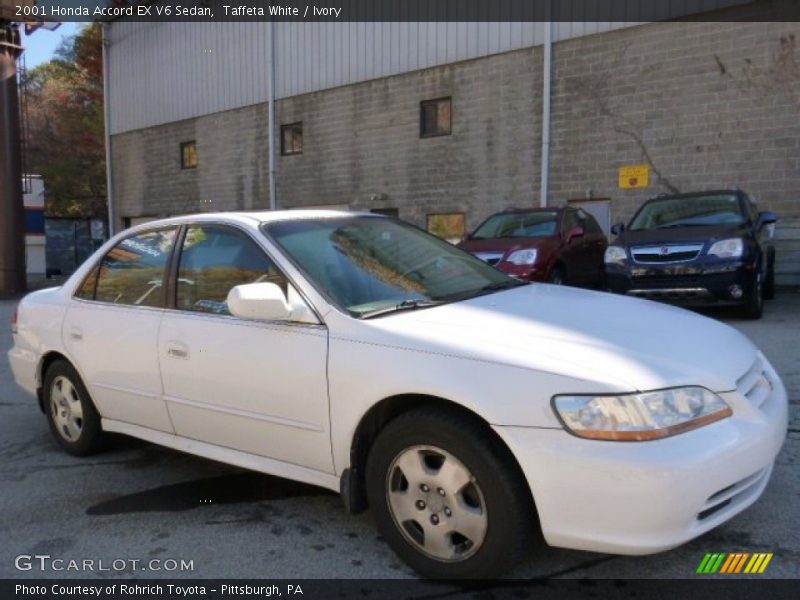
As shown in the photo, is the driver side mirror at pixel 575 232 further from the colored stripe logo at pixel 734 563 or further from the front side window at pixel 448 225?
the colored stripe logo at pixel 734 563

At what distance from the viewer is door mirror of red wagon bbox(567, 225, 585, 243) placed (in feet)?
31.4

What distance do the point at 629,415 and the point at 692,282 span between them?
6034 millimetres

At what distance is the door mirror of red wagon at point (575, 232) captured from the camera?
9.56 meters

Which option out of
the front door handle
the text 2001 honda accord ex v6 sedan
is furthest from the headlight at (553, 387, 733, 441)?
the front door handle

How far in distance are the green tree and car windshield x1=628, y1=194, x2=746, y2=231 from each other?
32.0m

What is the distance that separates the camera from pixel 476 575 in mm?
2551

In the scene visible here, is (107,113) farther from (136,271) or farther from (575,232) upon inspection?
(136,271)

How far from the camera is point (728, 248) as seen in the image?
7613mm

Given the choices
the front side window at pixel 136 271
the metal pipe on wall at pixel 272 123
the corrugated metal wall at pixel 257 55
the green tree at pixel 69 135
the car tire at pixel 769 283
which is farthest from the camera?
the green tree at pixel 69 135

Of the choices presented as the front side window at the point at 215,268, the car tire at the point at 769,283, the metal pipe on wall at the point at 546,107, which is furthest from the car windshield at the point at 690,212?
the front side window at the point at 215,268

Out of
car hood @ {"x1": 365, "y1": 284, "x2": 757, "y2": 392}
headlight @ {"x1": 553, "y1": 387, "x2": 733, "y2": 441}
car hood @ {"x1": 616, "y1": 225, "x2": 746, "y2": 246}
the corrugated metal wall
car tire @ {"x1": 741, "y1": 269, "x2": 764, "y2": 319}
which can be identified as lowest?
car tire @ {"x1": 741, "y1": 269, "x2": 764, "y2": 319}

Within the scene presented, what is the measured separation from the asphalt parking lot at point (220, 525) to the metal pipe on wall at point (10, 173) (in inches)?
533

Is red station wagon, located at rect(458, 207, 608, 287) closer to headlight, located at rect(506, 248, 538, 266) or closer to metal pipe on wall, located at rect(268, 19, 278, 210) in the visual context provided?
headlight, located at rect(506, 248, 538, 266)

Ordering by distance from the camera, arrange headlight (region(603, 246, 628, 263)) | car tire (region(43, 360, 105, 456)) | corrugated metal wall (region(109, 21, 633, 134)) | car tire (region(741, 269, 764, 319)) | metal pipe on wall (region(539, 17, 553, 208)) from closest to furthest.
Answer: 1. car tire (region(43, 360, 105, 456))
2. car tire (region(741, 269, 764, 319))
3. headlight (region(603, 246, 628, 263))
4. metal pipe on wall (region(539, 17, 553, 208))
5. corrugated metal wall (region(109, 21, 633, 134))
